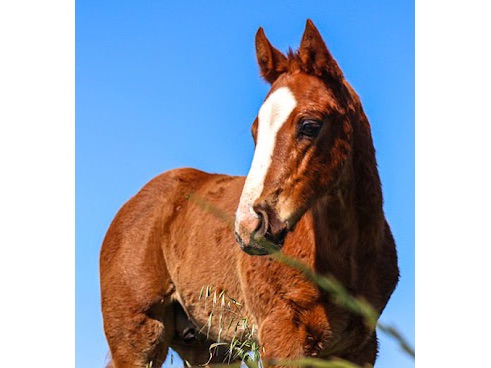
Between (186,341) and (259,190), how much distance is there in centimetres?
297

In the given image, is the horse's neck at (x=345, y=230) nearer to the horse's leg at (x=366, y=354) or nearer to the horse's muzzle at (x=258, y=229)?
the horse's leg at (x=366, y=354)

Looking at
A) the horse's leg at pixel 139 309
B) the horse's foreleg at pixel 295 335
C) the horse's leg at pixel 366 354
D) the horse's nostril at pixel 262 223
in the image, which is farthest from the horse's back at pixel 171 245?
the horse's nostril at pixel 262 223

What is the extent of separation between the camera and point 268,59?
4430 millimetres

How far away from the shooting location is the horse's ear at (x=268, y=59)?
14.3ft

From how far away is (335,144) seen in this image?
4.04 m

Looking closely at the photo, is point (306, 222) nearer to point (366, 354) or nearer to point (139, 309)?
point (366, 354)

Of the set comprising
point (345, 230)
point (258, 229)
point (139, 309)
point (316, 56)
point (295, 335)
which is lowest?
point (295, 335)

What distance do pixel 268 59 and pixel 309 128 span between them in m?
0.70

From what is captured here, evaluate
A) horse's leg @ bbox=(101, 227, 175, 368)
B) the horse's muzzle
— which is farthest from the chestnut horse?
horse's leg @ bbox=(101, 227, 175, 368)

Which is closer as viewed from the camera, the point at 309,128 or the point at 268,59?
the point at 309,128

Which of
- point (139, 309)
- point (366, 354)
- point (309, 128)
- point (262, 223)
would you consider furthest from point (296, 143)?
point (139, 309)

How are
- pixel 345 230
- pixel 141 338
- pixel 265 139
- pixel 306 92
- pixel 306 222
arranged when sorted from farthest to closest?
pixel 141 338
pixel 306 222
pixel 345 230
pixel 306 92
pixel 265 139
